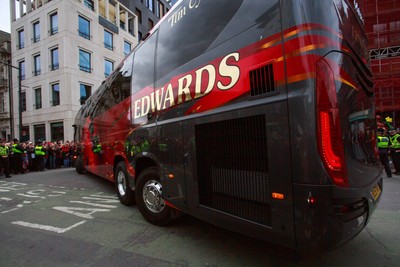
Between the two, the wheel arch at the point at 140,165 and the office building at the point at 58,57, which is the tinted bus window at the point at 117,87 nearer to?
the wheel arch at the point at 140,165

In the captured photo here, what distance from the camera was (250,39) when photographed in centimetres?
231

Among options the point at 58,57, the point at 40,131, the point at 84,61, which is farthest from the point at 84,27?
the point at 40,131

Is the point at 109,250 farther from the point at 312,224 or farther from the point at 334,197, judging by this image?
the point at 334,197

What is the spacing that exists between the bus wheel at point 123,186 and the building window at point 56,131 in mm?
19513

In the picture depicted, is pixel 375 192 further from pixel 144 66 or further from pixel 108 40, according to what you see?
pixel 108 40

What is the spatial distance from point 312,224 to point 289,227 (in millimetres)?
191

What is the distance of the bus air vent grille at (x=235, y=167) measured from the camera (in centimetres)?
227

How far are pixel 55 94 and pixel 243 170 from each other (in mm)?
24536

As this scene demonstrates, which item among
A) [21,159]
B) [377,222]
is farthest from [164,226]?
[21,159]

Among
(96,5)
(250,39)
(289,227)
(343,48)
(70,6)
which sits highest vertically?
(96,5)

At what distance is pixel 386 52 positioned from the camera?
14805 mm

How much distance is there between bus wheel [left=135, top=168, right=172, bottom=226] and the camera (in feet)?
12.6

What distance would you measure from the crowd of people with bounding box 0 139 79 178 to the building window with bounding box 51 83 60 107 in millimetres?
8042

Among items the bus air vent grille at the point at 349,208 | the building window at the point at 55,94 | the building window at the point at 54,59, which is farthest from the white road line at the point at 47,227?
the building window at the point at 54,59
